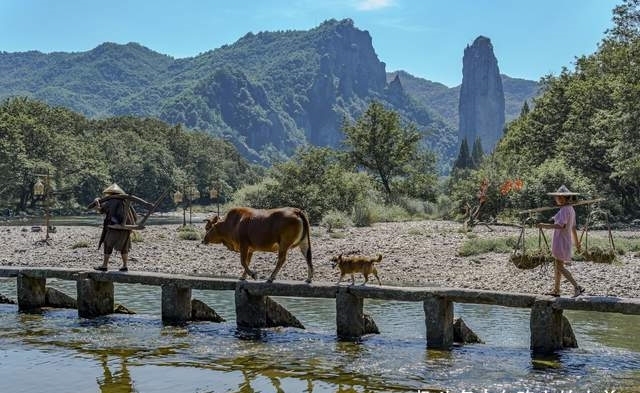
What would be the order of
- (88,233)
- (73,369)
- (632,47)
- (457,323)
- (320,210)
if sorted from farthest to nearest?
(320,210) < (88,233) < (632,47) < (457,323) < (73,369)

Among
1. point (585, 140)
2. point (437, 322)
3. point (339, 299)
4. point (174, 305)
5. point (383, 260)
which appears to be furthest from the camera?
point (585, 140)

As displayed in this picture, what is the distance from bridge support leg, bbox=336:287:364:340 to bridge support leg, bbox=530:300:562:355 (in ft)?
9.33

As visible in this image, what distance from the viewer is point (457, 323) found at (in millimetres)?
12477

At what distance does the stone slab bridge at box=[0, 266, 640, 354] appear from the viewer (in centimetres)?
1145

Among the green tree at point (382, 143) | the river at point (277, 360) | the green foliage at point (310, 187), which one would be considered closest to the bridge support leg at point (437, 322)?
the river at point (277, 360)

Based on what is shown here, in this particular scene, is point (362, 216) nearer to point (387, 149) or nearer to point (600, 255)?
point (387, 149)

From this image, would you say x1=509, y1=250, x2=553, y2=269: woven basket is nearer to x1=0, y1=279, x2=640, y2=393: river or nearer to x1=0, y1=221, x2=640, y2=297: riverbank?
x1=0, y1=279, x2=640, y2=393: river

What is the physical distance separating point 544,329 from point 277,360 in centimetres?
405

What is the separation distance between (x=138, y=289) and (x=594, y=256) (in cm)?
1200

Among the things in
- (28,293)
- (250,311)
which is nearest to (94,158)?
(28,293)

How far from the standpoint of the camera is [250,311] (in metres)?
13.6

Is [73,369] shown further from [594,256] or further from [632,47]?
[632,47]

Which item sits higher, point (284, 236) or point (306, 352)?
point (284, 236)

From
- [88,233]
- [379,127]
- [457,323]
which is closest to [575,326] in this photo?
[457,323]
